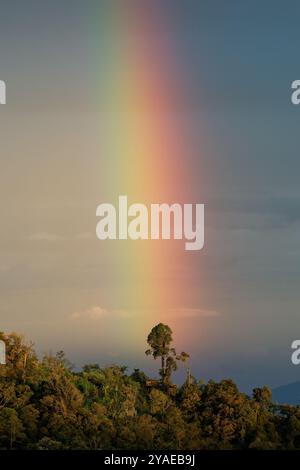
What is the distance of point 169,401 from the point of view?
94.4 m

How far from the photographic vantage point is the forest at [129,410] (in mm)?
86938

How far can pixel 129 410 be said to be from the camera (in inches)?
3595

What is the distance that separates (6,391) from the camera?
91438mm

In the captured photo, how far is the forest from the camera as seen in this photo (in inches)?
3423

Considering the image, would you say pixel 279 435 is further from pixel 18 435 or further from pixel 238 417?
pixel 18 435
